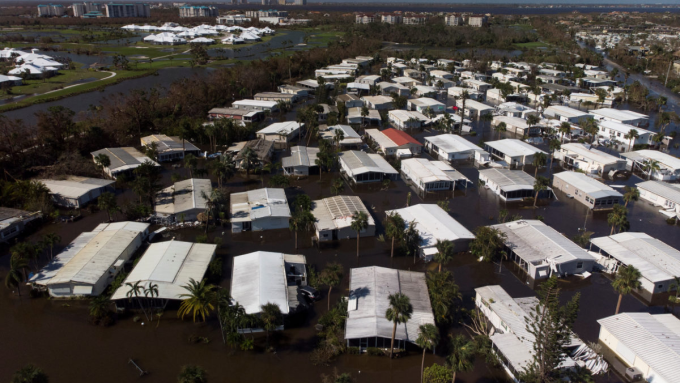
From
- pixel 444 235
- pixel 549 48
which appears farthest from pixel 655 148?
pixel 549 48

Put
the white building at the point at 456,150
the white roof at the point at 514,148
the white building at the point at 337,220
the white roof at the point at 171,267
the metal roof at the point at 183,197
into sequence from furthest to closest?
the white building at the point at 456,150 < the white roof at the point at 514,148 < the metal roof at the point at 183,197 < the white building at the point at 337,220 < the white roof at the point at 171,267

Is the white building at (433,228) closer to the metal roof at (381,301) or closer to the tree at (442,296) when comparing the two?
the metal roof at (381,301)

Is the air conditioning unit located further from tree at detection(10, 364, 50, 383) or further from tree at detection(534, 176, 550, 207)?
tree at detection(10, 364, 50, 383)

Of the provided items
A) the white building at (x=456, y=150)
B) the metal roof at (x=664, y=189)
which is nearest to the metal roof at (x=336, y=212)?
A: the white building at (x=456, y=150)

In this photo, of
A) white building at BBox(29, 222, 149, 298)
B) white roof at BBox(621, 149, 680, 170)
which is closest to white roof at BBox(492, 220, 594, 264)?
white roof at BBox(621, 149, 680, 170)

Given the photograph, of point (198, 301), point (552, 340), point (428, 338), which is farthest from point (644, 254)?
point (198, 301)

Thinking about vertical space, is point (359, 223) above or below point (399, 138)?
below

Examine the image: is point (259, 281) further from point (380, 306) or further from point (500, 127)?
point (500, 127)
